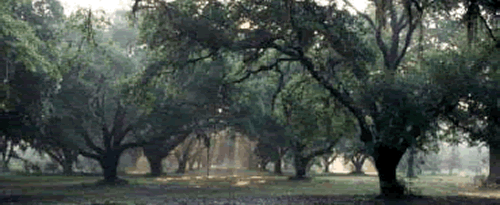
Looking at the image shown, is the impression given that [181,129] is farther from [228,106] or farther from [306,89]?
[306,89]

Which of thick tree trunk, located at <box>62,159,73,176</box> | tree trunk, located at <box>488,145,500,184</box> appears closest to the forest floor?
tree trunk, located at <box>488,145,500,184</box>

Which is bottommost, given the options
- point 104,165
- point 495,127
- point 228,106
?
point 104,165

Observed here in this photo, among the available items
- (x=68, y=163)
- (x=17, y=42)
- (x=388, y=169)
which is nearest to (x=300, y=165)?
(x=388, y=169)

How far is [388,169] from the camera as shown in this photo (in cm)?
2661

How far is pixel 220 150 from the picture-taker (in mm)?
93500

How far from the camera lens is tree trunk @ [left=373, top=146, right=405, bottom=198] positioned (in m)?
26.4

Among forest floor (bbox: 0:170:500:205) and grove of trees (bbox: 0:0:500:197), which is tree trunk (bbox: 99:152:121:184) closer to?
forest floor (bbox: 0:170:500:205)

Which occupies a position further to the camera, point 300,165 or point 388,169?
point 300,165

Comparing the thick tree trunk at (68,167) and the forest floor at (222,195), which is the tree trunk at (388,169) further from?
the thick tree trunk at (68,167)

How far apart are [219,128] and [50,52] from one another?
2315 centimetres

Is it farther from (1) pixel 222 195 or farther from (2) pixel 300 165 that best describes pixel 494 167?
(1) pixel 222 195

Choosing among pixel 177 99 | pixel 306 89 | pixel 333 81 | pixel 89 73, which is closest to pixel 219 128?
pixel 177 99

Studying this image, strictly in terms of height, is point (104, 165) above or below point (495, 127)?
below

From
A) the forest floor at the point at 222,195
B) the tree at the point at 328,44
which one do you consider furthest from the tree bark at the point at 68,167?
the tree at the point at 328,44
